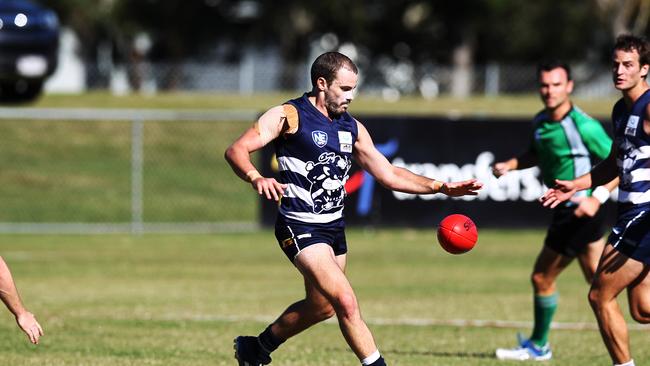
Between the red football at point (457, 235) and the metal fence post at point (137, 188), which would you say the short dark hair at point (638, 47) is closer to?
the red football at point (457, 235)

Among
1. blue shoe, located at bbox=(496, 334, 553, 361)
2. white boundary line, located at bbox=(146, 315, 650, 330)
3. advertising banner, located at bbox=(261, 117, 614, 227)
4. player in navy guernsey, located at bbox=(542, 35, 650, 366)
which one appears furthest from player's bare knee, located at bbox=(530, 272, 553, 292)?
advertising banner, located at bbox=(261, 117, 614, 227)

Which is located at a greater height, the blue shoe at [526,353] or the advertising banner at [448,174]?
the blue shoe at [526,353]

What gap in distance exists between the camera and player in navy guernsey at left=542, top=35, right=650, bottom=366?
8.33 metres

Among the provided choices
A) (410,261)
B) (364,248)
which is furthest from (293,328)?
(364,248)

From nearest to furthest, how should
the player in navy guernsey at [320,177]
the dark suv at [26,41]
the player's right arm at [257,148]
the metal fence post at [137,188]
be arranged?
the player's right arm at [257,148]
the player in navy guernsey at [320,177]
the metal fence post at [137,188]
the dark suv at [26,41]

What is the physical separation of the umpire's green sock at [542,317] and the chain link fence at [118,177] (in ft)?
42.6

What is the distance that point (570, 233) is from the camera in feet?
35.3

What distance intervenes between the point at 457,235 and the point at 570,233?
2.71 m

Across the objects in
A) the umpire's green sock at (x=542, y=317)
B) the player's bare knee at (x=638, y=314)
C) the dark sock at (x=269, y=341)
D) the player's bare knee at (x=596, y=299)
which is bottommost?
the umpire's green sock at (x=542, y=317)

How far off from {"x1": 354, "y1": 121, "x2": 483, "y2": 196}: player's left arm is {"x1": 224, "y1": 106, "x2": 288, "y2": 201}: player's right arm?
2.11 feet

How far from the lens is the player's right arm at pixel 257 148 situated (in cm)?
739

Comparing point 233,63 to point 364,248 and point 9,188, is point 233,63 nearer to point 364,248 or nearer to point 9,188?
point 9,188

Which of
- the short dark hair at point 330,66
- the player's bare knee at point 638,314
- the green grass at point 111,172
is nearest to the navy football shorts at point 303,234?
the short dark hair at point 330,66

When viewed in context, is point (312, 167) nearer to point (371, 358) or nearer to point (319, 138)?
point (319, 138)
